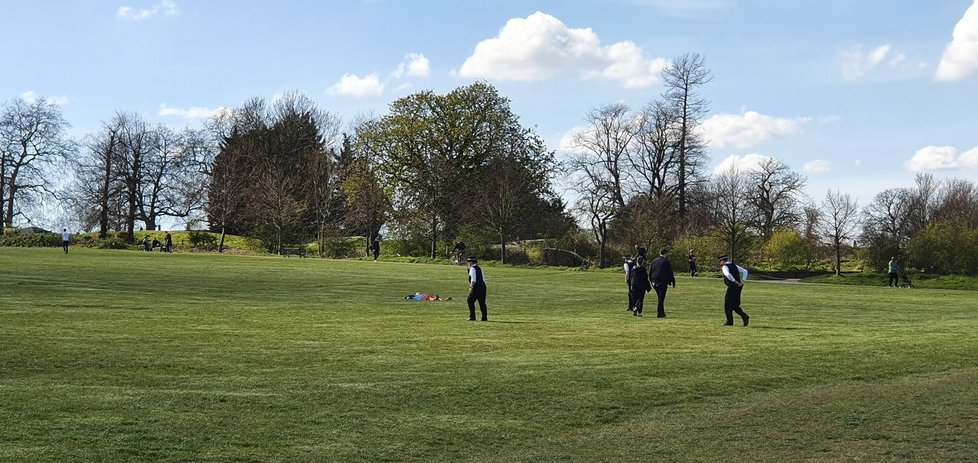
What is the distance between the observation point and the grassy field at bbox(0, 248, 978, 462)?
8.46m

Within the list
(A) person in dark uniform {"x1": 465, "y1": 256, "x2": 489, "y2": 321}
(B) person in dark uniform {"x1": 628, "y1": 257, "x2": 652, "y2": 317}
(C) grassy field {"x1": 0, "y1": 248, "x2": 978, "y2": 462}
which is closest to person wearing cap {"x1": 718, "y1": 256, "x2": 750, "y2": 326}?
(C) grassy field {"x1": 0, "y1": 248, "x2": 978, "y2": 462}

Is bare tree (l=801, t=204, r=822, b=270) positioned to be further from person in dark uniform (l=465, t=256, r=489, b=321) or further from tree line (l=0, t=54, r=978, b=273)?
person in dark uniform (l=465, t=256, r=489, b=321)

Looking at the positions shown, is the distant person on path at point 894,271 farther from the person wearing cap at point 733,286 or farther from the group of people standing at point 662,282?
the person wearing cap at point 733,286

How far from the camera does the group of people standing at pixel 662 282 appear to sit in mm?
21547

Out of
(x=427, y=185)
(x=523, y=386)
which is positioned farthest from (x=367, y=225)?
(x=523, y=386)

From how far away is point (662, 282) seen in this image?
2389 cm

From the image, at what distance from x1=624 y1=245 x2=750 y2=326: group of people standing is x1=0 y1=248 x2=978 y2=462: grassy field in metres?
0.84

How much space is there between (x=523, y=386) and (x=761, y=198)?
66.4 meters

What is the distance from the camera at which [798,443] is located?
8.85m

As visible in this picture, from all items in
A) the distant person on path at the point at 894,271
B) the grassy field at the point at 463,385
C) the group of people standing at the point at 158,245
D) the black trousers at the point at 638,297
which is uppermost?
the group of people standing at the point at 158,245

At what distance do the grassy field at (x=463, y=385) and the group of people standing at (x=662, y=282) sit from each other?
0.84 metres

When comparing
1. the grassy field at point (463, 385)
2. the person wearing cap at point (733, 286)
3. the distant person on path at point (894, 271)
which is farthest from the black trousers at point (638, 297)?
the distant person on path at point (894, 271)

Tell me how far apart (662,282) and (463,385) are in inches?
517

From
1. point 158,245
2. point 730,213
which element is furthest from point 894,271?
point 158,245
